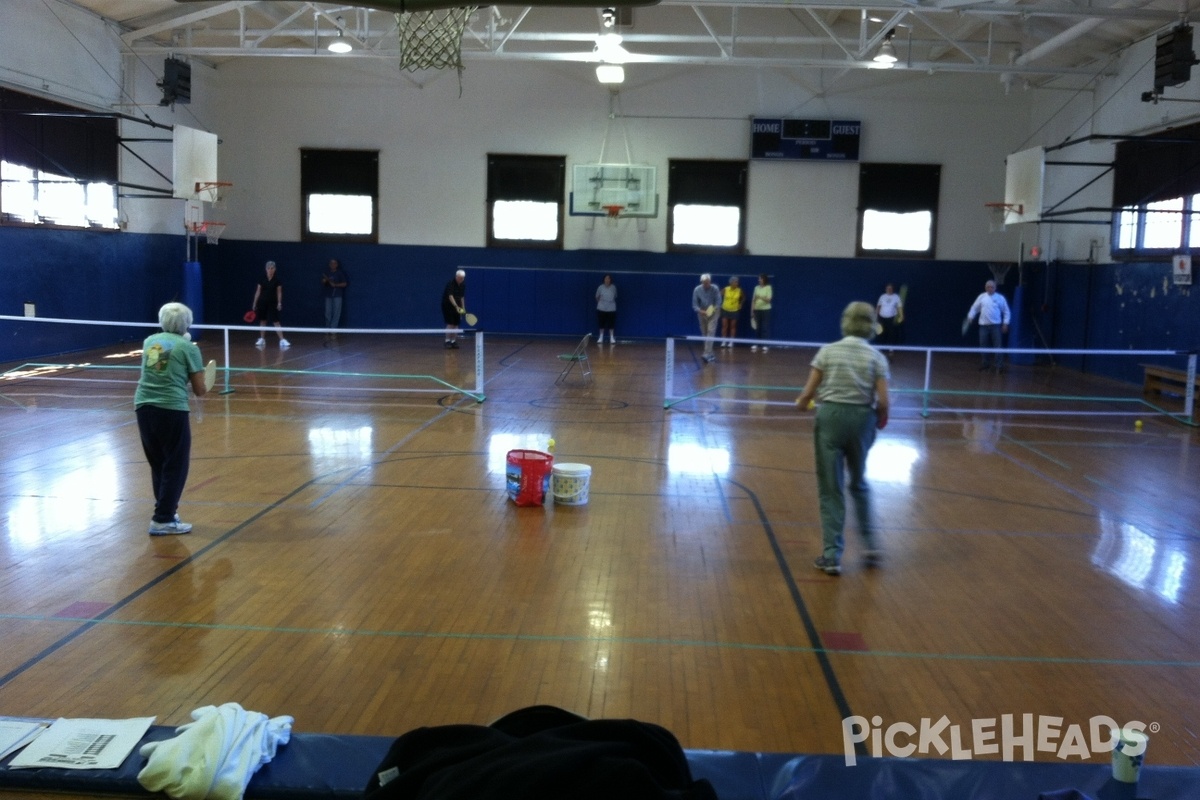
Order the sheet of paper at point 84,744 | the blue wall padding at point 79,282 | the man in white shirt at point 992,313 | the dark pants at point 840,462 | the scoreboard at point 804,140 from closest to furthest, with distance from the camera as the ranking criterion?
the sheet of paper at point 84,744, the dark pants at point 840,462, the blue wall padding at point 79,282, the man in white shirt at point 992,313, the scoreboard at point 804,140

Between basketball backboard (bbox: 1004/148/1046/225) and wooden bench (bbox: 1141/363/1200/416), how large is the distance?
3072 mm

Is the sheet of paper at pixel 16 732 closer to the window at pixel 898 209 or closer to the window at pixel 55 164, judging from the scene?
the window at pixel 55 164

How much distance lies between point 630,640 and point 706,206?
61.2 feet

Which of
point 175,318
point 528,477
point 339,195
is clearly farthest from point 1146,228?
point 339,195

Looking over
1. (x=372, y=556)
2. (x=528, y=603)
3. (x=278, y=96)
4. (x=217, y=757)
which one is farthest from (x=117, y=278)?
(x=217, y=757)

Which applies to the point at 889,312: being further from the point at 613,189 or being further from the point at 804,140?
the point at 613,189

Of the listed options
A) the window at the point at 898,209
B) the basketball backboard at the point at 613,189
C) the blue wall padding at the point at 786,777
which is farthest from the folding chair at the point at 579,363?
the blue wall padding at the point at 786,777

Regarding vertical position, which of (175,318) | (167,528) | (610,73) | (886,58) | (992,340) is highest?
(886,58)

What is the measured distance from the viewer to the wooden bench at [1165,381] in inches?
555

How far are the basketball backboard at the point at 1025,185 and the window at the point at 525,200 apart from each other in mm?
9284

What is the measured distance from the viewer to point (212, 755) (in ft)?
11.6

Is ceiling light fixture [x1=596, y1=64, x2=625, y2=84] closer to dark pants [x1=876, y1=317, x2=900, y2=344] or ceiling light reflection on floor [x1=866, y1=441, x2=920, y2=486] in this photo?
dark pants [x1=876, y1=317, x2=900, y2=344]

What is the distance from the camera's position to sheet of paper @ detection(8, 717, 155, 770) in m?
3.61

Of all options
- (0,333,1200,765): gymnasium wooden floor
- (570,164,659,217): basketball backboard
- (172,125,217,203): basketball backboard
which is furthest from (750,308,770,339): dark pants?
(172,125,217,203): basketball backboard
